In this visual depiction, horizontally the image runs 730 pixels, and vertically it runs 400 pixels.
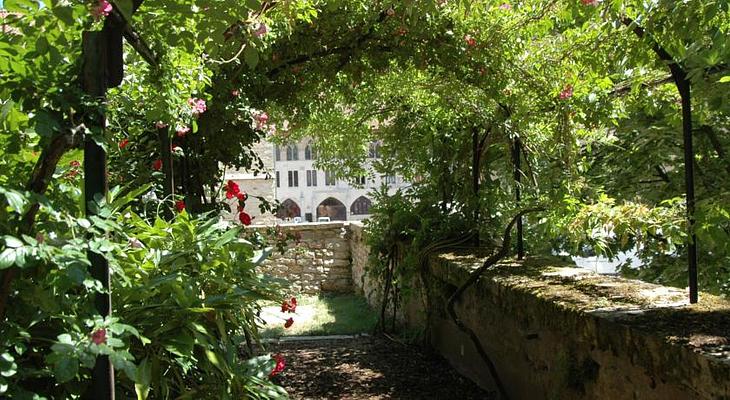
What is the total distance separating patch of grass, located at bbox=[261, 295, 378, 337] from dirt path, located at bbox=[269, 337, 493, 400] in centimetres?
79

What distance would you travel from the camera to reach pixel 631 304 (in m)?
2.84

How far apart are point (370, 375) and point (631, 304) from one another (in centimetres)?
264

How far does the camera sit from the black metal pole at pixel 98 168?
155cm

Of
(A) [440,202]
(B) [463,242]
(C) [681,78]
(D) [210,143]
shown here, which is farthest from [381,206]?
(C) [681,78]

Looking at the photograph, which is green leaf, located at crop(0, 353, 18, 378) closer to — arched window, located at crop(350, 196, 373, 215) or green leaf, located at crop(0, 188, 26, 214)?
green leaf, located at crop(0, 188, 26, 214)

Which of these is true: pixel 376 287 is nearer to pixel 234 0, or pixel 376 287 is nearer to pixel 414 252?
pixel 414 252

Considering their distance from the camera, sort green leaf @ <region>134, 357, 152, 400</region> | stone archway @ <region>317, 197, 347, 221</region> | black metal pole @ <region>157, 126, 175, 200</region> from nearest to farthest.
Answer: green leaf @ <region>134, 357, 152, 400</region>
black metal pole @ <region>157, 126, 175, 200</region>
stone archway @ <region>317, 197, 347, 221</region>

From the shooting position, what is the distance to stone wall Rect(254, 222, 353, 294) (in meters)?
11.5

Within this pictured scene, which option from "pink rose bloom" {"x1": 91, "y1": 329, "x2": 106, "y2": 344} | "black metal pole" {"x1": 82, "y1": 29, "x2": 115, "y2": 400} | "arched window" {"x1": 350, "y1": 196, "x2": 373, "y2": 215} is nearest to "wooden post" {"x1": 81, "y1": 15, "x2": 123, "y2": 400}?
"black metal pole" {"x1": 82, "y1": 29, "x2": 115, "y2": 400}

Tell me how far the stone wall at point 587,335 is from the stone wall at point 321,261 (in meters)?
6.48

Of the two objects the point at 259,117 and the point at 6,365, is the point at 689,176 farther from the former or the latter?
the point at 259,117

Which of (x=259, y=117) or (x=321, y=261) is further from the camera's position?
(x=321, y=261)

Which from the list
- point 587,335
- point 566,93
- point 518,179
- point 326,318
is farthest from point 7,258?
point 326,318

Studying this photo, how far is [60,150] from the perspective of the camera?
57.7 inches
